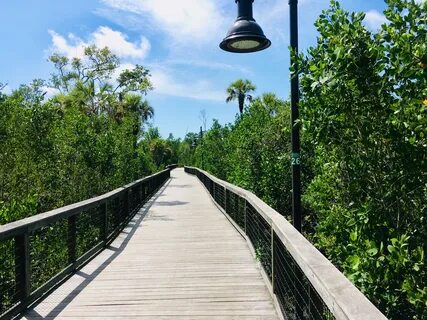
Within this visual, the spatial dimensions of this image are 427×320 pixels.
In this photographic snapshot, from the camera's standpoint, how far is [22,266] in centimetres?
417

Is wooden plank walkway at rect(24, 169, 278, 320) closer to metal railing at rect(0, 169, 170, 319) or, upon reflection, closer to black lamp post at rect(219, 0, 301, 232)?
metal railing at rect(0, 169, 170, 319)

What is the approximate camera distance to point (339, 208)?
4.98 m

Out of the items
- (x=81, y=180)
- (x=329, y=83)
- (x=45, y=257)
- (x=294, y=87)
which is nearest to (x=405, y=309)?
(x=329, y=83)

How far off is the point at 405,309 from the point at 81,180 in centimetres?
1387

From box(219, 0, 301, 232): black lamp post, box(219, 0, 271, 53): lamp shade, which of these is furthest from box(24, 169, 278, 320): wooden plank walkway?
box(219, 0, 271, 53): lamp shade

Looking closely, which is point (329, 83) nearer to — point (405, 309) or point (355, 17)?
point (355, 17)

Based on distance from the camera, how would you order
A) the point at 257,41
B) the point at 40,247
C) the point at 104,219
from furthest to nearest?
the point at 40,247 → the point at 104,219 → the point at 257,41

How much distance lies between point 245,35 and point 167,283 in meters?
3.11

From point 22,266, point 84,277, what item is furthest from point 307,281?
point 84,277

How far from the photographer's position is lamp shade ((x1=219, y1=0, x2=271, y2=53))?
5.12 metres

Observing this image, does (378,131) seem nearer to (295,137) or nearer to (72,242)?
(295,137)

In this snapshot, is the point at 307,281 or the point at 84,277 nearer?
the point at 307,281

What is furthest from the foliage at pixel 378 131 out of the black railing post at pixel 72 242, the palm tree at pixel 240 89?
the palm tree at pixel 240 89

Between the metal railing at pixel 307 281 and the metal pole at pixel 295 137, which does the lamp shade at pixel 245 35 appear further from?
the metal railing at pixel 307 281
